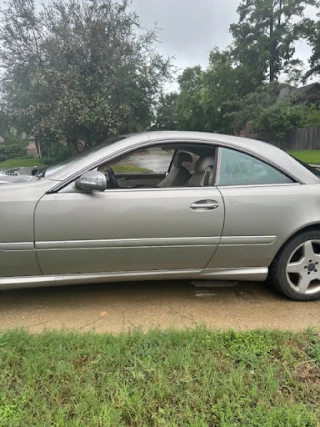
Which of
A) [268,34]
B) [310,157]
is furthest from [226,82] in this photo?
[310,157]

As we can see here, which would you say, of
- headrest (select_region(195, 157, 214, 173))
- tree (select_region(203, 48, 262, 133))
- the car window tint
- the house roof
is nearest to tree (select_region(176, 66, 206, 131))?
tree (select_region(203, 48, 262, 133))

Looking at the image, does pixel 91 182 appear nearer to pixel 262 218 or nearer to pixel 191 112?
pixel 262 218

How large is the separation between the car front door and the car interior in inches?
13.3

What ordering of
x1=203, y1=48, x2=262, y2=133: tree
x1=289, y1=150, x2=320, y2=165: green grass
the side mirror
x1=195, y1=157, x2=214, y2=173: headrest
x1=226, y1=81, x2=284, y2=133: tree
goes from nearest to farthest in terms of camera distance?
the side mirror < x1=195, y1=157, x2=214, y2=173: headrest < x1=289, y1=150, x2=320, y2=165: green grass < x1=226, y1=81, x2=284, y2=133: tree < x1=203, y1=48, x2=262, y2=133: tree

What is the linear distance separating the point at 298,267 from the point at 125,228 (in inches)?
59.1

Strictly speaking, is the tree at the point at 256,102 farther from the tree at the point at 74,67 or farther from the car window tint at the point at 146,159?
the car window tint at the point at 146,159

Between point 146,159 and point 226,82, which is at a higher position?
point 226,82

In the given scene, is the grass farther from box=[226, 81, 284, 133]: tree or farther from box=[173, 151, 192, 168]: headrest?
box=[226, 81, 284, 133]: tree

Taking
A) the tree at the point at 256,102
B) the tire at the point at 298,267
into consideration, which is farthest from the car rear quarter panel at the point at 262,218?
the tree at the point at 256,102

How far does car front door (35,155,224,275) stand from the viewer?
7.63ft

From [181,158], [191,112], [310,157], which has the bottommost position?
[310,157]

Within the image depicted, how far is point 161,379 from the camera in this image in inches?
69.5

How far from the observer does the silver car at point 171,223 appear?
232cm

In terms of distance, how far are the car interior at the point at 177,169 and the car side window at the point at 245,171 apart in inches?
3.6
